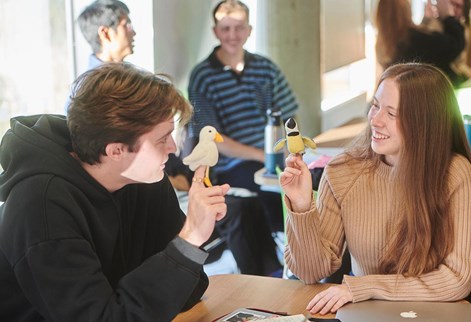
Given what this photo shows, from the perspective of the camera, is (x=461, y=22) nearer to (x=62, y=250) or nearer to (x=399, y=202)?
(x=399, y=202)

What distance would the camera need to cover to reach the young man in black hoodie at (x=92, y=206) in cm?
132

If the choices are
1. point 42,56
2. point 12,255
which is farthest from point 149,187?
point 42,56

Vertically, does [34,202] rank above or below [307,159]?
above

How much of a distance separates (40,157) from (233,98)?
265 cm

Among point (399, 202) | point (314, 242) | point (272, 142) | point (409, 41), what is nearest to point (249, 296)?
point (314, 242)

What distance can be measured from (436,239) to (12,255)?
41.2 inches

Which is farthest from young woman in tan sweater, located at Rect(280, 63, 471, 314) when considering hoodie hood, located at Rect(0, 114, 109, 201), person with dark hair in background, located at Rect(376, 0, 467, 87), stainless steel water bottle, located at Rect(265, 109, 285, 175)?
person with dark hair in background, located at Rect(376, 0, 467, 87)

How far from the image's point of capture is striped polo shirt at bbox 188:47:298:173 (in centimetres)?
396

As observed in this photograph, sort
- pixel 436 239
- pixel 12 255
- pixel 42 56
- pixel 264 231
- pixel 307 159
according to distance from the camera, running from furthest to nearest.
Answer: pixel 264 231, pixel 307 159, pixel 42 56, pixel 436 239, pixel 12 255

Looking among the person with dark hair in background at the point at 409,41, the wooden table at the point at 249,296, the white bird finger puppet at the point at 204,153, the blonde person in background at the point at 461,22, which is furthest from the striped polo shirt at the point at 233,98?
the white bird finger puppet at the point at 204,153

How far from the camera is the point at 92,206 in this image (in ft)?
Result: 4.81

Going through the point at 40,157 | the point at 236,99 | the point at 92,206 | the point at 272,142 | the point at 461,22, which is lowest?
the point at 272,142

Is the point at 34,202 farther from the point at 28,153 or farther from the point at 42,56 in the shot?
the point at 42,56

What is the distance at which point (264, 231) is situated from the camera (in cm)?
387
